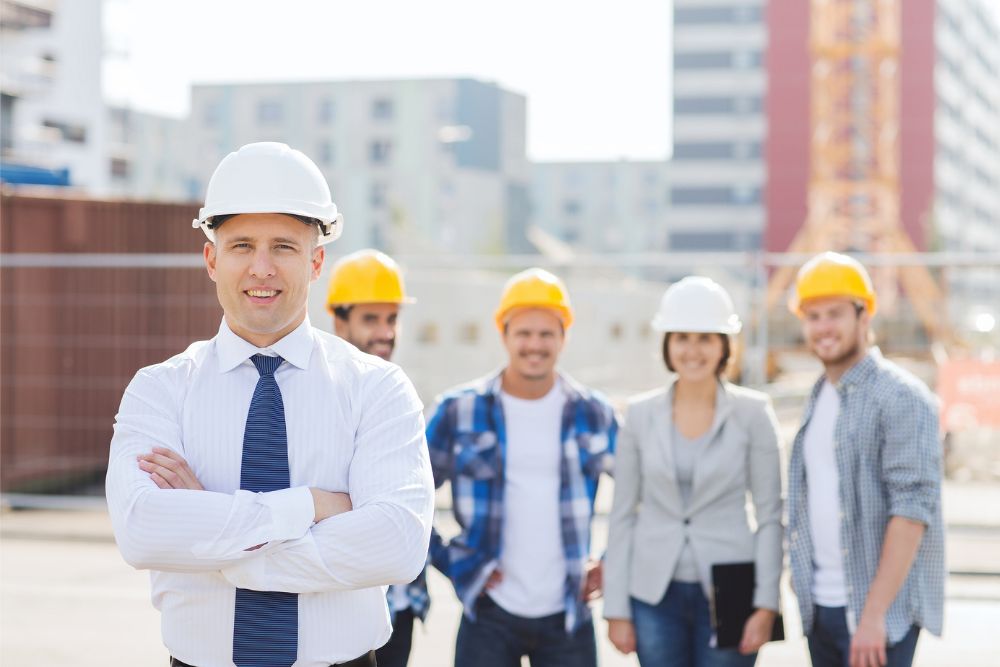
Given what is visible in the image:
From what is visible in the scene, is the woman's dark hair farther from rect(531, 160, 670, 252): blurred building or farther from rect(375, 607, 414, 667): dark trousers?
rect(531, 160, 670, 252): blurred building

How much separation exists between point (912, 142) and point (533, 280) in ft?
299

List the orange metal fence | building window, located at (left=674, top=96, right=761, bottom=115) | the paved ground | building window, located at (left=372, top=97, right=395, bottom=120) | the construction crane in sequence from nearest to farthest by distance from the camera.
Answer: the paved ground → the orange metal fence → the construction crane → building window, located at (left=372, top=97, right=395, bottom=120) → building window, located at (left=674, top=96, right=761, bottom=115)

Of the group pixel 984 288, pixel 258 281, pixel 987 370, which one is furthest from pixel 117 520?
pixel 984 288

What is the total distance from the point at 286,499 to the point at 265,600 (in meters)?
0.23

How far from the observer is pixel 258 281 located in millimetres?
2615

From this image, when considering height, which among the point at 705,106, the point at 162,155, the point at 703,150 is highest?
the point at 705,106

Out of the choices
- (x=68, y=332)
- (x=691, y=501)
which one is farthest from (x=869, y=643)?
(x=68, y=332)

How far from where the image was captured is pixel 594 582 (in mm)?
4223

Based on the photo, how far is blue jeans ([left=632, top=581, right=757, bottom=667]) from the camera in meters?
3.99

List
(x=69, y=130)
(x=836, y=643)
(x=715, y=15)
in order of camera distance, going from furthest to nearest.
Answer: (x=715, y=15), (x=69, y=130), (x=836, y=643)

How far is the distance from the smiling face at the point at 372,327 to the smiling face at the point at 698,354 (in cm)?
105

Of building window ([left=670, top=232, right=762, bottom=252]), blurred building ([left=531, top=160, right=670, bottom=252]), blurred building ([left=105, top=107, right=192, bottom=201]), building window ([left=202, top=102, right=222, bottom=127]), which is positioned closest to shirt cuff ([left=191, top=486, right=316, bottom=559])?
building window ([left=670, top=232, right=762, bottom=252])

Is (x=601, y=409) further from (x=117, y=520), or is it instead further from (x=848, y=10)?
(x=848, y=10)

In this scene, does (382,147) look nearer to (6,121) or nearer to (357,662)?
(6,121)
